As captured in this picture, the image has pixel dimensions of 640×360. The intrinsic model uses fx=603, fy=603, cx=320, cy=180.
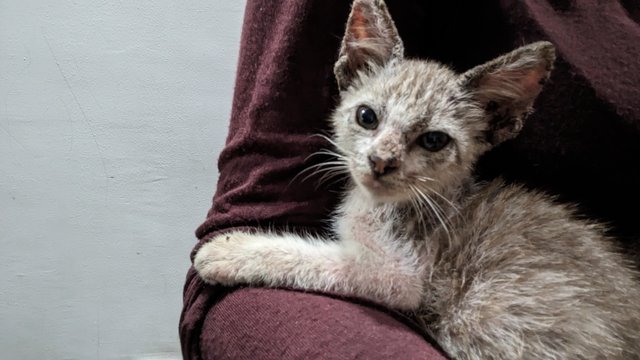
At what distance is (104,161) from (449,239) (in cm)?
112

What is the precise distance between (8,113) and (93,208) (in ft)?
1.19

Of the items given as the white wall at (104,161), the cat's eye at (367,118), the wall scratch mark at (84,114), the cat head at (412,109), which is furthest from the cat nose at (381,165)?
the wall scratch mark at (84,114)

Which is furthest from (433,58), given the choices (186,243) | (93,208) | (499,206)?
(93,208)

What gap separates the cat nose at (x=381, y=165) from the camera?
3.40 feet

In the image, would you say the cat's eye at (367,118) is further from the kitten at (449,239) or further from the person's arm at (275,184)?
the person's arm at (275,184)

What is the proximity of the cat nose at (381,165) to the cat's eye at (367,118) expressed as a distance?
106 mm

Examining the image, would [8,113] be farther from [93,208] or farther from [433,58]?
[433,58]

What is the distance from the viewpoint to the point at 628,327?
1038 millimetres

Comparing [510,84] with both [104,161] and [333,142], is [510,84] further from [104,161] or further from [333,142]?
[104,161]

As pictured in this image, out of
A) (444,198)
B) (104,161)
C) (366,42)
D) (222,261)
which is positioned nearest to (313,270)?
(222,261)

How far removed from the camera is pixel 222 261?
108 cm

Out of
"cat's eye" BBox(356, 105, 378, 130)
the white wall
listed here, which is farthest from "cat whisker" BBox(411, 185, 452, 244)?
the white wall

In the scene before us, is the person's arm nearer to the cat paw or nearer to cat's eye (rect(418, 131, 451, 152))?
the cat paw

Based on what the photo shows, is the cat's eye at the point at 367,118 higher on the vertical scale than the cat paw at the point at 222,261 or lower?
higher
